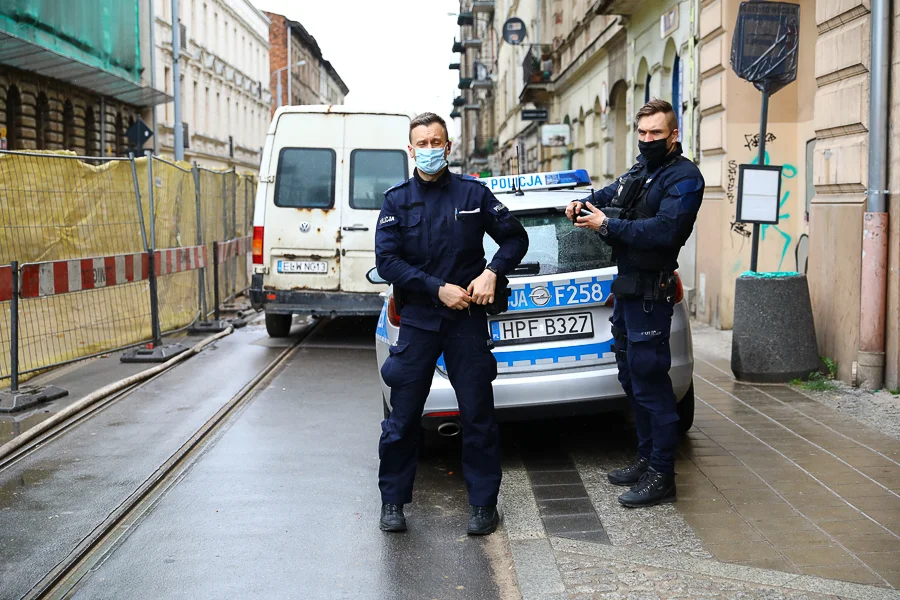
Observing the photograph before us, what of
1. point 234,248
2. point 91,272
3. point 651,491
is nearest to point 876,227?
point 651,491

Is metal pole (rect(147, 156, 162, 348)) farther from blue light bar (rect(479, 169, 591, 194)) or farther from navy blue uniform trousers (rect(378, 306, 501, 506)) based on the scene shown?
navy blue uniform trousers (rect(378, 306, 501, 506))

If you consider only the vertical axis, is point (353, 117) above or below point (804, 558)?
above

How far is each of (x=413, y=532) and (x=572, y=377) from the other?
1.36 metres

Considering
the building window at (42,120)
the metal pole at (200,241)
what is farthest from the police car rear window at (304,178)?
the building window at (42,120)

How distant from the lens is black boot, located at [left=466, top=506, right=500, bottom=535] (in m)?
4.80

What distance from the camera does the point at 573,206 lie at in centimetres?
505

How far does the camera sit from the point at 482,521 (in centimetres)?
481

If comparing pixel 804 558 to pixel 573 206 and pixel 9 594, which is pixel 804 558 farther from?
pixel 9 594

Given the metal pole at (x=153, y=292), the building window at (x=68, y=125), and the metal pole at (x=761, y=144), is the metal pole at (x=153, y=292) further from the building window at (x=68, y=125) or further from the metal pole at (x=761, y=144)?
the building window at (x=68, y=125)

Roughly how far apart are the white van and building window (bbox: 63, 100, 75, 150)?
19.8 metres

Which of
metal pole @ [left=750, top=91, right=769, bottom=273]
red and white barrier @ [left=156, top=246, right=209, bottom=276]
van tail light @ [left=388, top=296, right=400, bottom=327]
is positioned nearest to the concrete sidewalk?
van tail light @ [left=388, top=296, right=400, bottom=327]

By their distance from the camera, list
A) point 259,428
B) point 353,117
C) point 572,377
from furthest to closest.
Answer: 1. point 353,117
2. point 259,428
3. point 572,377

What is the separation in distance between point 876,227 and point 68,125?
1038 inches

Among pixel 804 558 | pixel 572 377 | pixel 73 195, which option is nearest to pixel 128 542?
pixel 572 377
